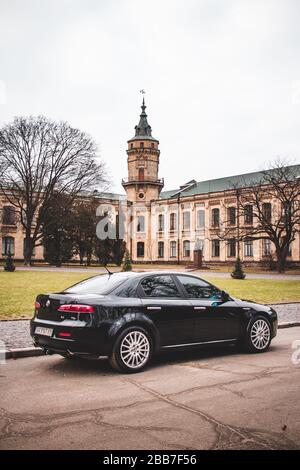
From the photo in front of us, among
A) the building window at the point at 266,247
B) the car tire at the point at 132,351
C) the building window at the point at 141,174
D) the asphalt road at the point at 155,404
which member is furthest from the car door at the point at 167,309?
the building window at the point at 141,174

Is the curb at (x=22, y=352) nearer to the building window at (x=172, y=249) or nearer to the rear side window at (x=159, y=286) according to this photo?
the rear side window at (x=159, y=286)

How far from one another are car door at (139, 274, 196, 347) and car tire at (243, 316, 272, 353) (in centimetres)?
123

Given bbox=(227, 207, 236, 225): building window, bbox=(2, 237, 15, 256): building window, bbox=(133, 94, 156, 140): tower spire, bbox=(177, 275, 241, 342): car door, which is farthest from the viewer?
bbox=(133, 94, 156, 140): tower spire

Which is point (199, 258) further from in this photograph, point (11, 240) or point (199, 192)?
point (11, 240)

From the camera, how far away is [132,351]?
6.65 meters

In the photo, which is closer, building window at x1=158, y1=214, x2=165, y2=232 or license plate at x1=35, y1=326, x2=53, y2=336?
license plate at x1=35, y1=326, x2=53, y2=336

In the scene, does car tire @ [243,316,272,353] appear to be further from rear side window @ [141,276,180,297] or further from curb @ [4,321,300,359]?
curb @ [4,321,300,359]

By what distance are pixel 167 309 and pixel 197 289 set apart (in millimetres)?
915

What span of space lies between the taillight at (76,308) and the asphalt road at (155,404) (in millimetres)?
905

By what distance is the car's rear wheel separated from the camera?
8.00 meters

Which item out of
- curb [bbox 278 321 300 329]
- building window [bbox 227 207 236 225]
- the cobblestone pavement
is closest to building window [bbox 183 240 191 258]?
building window [bbox 227 207 236 225]

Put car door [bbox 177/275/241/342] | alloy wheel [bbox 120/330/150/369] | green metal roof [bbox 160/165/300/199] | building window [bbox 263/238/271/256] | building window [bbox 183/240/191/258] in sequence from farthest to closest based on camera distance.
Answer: building window [bbox 183/240/191/258], green metal roof [bbox 160/165/300/199], building window [bbox 263/238/271/256], car door [bbox 177/275/241/342], alloy wheel [bbox 120/330/150/369]

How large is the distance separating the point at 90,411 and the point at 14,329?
585cm
